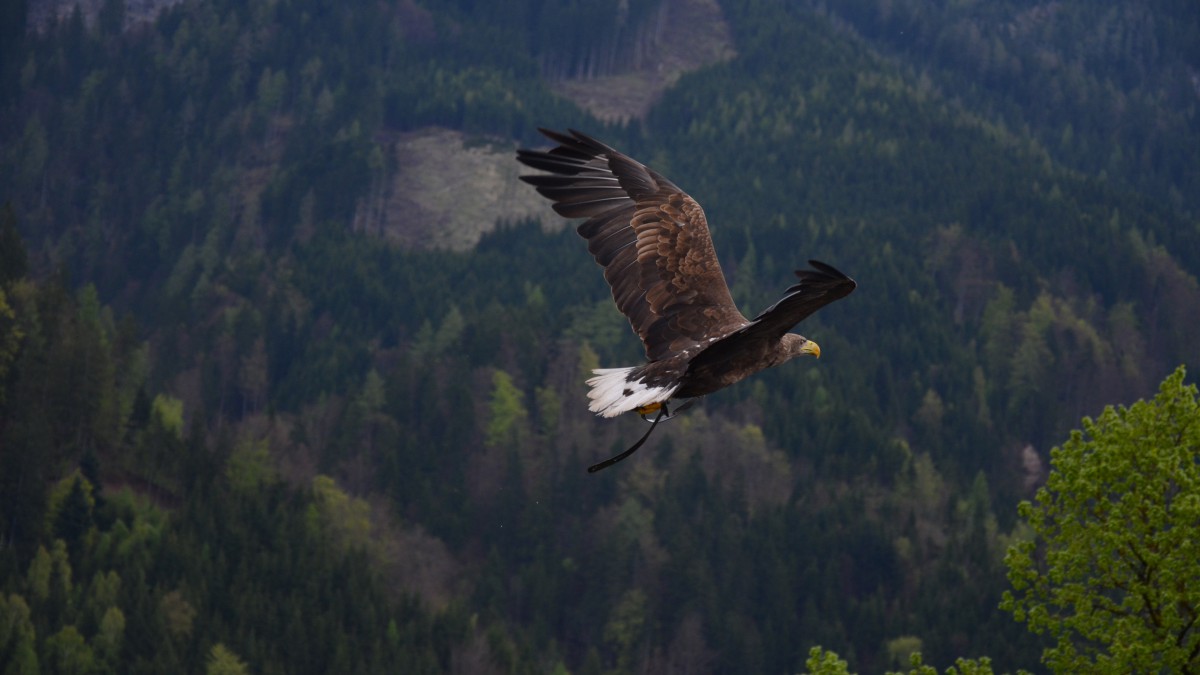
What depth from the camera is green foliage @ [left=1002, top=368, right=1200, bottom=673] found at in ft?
65.5

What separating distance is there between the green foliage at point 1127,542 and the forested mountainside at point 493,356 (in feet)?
188

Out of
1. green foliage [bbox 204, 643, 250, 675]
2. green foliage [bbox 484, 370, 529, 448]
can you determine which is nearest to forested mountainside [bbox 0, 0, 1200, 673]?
→ green foliage [bbox 204, 643, 250, 675]

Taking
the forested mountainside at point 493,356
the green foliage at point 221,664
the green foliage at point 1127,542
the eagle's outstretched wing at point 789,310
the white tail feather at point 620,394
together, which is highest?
the eagle's outstretched wing at point 789,310

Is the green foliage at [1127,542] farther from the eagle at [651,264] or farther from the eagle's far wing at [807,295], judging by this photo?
the eagle's far wing at [807,295]

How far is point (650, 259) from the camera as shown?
56.9ft

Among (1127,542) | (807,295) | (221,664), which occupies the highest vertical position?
(807,295)

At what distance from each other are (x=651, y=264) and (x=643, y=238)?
1.05 ft

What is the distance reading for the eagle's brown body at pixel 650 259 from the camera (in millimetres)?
15977

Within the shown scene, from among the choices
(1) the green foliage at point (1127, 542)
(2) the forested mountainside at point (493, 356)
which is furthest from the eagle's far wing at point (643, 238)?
(2) the forested mountainside at point (493, 356)

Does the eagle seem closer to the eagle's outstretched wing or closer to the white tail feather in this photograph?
the white tail feather

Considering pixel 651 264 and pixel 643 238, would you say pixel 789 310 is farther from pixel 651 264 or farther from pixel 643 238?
pixel 643 238

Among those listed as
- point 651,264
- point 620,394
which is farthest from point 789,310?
point 651,264

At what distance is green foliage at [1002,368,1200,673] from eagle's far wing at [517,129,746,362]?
6.48m

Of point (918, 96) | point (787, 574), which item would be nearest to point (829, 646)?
point (787, 574)
